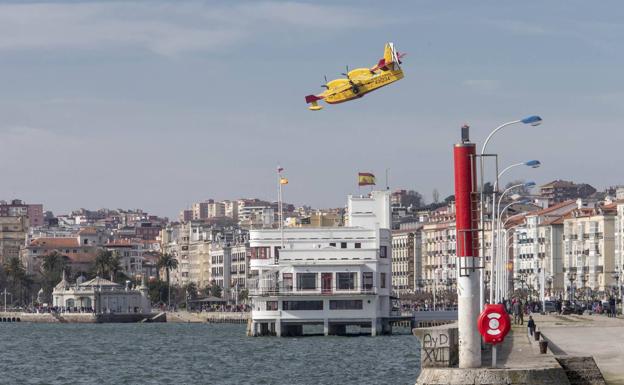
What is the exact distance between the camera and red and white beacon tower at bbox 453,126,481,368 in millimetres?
32406

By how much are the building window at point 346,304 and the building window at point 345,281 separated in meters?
0.95

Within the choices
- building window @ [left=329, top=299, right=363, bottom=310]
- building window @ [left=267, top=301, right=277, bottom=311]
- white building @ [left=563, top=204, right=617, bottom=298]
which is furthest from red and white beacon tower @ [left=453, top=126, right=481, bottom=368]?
white building @ [left=563, top=204, right=617, bottom=298]

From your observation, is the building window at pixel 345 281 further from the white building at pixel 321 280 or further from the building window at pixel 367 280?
the building window at pixel 367 280

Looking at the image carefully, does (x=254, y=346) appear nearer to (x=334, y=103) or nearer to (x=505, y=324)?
(x=334, y=103)

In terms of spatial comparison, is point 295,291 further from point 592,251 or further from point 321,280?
point 592,251

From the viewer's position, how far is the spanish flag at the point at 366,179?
133250 mm

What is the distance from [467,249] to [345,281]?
74649 millimetres

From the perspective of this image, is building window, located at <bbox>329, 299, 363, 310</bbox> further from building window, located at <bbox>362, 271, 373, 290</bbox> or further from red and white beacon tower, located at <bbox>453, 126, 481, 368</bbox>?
red and white beacon tower, located at <bbox>453, 126, 481, 368</bbox>

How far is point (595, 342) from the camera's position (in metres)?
51.3

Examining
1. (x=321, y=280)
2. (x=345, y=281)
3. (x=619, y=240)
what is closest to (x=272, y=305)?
(x=321, y=280)

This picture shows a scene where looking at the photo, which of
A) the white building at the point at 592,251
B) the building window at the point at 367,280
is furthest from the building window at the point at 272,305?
the white building at the point at 592,251

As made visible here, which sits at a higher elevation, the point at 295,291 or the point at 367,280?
the point at 367,280

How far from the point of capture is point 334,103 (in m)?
75.5

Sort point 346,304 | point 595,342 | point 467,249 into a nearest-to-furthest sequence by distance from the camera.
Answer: point 467,249
point 595,342
point 346,304
